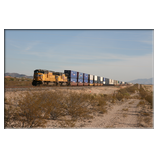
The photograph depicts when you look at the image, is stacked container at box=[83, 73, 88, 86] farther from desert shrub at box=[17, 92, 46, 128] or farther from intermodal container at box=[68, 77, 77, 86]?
desert shrub at box=[17, 92, 46, 128]

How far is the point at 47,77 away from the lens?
23.1m

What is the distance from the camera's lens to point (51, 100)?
1143 centimetres

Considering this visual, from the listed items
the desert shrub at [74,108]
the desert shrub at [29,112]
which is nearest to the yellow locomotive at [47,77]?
the desert shrub at [74,108]

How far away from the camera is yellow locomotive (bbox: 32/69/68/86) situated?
70.9ft

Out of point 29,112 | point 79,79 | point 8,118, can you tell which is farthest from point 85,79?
point 8,118

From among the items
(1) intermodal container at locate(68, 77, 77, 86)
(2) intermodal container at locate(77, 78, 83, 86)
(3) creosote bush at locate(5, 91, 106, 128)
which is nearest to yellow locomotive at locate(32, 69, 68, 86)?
(1) intermodal container at locate(68, 77, 77, 86)

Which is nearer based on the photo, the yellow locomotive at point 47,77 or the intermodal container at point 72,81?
the yellow locomotive at point 47,77

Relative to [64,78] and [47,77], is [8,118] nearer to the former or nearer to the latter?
[47,77]

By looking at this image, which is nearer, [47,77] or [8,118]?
[8,118]

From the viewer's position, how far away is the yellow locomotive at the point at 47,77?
70.9ft

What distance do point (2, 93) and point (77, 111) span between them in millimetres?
6035

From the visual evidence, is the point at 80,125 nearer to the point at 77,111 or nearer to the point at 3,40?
the point at 77,111

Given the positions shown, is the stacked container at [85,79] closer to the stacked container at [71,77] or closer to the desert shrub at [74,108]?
the stacked container at [71,77]

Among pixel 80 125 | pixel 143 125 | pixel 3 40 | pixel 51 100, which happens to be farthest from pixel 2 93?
pixel 143 125
